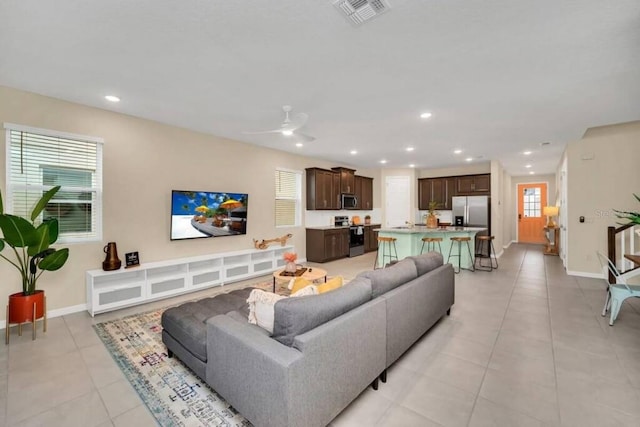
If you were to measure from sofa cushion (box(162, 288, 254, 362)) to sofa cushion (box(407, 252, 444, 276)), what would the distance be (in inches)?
73.5

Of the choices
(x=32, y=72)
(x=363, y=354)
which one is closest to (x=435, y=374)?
(x=363, y=354)

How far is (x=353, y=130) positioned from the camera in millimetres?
4828

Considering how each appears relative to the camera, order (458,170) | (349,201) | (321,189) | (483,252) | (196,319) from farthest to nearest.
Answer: (458,170)
(349,201)
(483,252)
(321,189)
(196,319)

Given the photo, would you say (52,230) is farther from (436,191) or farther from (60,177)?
(436,191)

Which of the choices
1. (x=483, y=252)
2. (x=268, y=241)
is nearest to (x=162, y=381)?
(x=268, y=241)

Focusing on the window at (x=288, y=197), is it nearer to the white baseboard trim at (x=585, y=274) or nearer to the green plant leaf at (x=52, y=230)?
the green plant leaf at (x=52, y=230)

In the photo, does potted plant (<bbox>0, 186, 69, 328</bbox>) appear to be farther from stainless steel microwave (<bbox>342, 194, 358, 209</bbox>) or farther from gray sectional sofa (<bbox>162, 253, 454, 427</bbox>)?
stainless steel microwave (<bbox>342, 194, 358, 209</bbox>)

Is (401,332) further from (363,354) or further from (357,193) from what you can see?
(357,193)

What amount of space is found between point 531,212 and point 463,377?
36.0 feet

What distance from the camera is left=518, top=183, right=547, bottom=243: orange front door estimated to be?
10.4m

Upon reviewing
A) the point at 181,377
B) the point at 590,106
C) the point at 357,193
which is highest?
the point at 590,106

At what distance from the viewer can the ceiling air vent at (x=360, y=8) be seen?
188cm

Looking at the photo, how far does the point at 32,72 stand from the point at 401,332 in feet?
14.6

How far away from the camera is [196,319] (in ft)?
7.74
